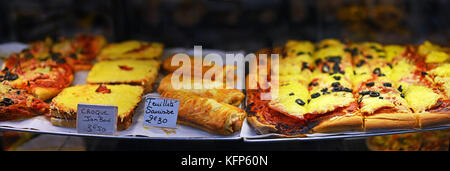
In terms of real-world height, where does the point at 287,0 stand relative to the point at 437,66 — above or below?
above

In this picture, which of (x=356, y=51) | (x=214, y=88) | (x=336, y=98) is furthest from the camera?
(x=356, y=51)

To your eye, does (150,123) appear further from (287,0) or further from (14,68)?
(287,0)

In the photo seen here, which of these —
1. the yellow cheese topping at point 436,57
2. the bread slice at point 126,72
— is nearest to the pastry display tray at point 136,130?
the bread slice at point 126,72

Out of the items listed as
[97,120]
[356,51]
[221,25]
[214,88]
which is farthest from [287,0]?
[97,120]

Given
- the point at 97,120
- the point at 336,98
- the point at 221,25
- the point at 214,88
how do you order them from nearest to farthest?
the point at 97,120 < the point at 336,98 < the point at 214,88 < the point at 221,25

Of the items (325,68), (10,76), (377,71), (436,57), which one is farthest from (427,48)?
(10,76)

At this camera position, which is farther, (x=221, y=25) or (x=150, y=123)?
(x=221, y=25)

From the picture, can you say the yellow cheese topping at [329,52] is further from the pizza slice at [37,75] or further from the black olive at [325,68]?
the pizza slice at [37,75]
